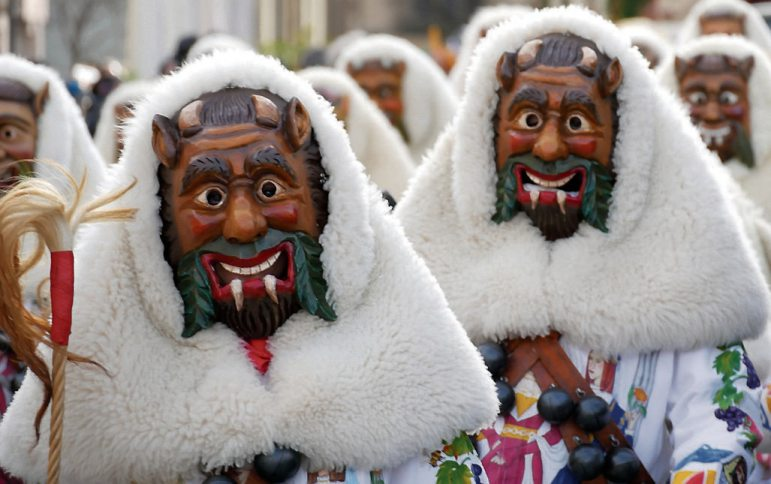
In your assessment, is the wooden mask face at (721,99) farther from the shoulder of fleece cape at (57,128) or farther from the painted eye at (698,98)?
the shoulder of fleece cape at (57,128)

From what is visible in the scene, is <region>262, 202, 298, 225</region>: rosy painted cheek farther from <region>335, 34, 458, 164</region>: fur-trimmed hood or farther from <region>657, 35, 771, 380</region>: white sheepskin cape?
<region>335, 34, 458, 164</region>: fur-trimmed hood

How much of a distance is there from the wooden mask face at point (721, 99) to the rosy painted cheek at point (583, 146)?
250 centimetres

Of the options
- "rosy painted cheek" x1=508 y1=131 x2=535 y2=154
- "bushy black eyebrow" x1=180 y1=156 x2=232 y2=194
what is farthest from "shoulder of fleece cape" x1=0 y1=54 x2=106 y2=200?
"bushy black eyebrow" x1=180 y1=156 x2=232 y2=194

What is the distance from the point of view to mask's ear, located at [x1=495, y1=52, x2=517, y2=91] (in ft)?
14.9

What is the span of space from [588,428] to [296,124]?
45.8 inches

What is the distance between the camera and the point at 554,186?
14.6ft

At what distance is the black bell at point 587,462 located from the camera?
13.9 feet

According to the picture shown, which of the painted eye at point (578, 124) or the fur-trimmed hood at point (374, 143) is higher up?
the painted eye at point (578, 124)

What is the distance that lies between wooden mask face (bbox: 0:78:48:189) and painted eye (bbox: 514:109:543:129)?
5.12ft

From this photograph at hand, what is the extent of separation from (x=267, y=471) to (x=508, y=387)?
1031mm

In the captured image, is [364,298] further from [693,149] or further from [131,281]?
[693,149]

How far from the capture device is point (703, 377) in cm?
425

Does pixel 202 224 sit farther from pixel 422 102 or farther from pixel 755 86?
pixel 422 102

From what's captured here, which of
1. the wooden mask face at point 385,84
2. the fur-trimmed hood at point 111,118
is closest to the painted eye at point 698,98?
the wooden mask face at point 385,84
